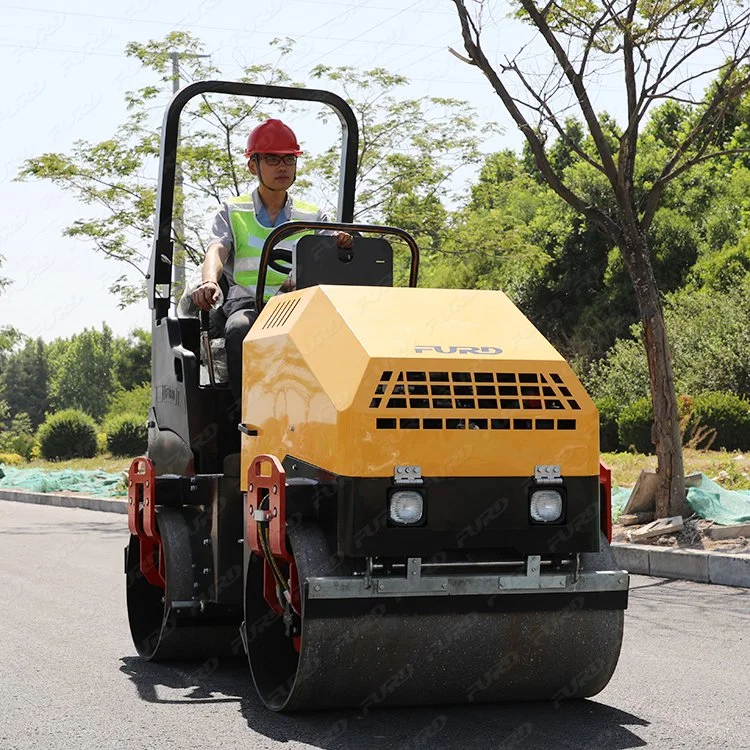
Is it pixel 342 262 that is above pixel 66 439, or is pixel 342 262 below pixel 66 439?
above

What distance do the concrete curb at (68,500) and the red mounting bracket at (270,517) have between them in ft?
45.9

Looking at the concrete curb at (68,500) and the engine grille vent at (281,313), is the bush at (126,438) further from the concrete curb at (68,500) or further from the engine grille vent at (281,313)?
the engine grille vent at (281,313)

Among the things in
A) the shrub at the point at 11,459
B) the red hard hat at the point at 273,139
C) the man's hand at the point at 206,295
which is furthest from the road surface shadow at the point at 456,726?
the shrub at the point at 11,459

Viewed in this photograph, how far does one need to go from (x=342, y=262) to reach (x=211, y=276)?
78 centimetres

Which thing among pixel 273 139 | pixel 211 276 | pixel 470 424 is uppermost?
pixel 273 139

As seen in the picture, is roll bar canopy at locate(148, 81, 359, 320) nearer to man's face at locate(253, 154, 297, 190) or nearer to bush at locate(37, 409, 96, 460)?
man's face at locate(253, 154, 297, 190)

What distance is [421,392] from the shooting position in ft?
15.5

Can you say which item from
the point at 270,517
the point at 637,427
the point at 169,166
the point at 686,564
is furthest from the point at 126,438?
the point at 270,517

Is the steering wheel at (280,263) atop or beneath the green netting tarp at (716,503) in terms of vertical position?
atop

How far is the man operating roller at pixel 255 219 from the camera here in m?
6.30

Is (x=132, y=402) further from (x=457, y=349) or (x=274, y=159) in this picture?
(x=457, y=349)

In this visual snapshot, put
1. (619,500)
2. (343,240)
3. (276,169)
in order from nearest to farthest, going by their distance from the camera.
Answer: (343,240) < (276,169) < (619,500)

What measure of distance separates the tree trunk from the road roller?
6.13 m

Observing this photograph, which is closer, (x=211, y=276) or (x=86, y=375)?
(x=211, y=276)
